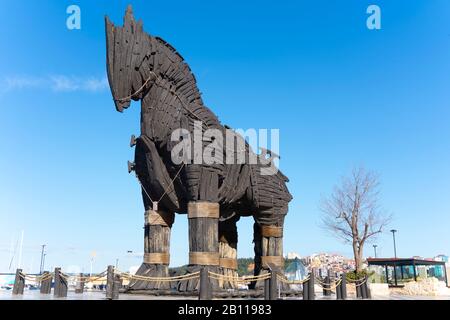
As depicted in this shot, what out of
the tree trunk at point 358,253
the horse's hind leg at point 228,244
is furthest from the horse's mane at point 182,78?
the tree trunk at point 358,253

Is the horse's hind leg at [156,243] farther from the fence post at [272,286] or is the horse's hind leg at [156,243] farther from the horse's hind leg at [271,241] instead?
the fence post at [272,286]

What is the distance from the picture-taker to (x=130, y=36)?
32.3 feet

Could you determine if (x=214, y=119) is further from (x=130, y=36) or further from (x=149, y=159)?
(x=130, y=36)

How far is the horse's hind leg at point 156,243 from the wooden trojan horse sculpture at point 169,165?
0.08 feet

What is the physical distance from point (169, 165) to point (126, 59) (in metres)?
2.49

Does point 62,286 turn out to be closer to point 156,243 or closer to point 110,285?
point 110,285

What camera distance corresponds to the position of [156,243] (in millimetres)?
11078

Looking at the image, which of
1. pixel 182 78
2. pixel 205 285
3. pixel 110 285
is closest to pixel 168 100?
pixel 182 78

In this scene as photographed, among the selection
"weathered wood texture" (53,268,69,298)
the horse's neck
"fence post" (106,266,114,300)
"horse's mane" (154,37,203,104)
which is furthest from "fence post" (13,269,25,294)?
"horse's mane" (154,37,203,104)

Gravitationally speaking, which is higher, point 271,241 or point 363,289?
point 271,241

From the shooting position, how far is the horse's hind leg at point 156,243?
1092 centimetres

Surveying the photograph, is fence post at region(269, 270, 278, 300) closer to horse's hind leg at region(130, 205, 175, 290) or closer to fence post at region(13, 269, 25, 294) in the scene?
horse's hind leg at region(130, 205, 175, 290)
